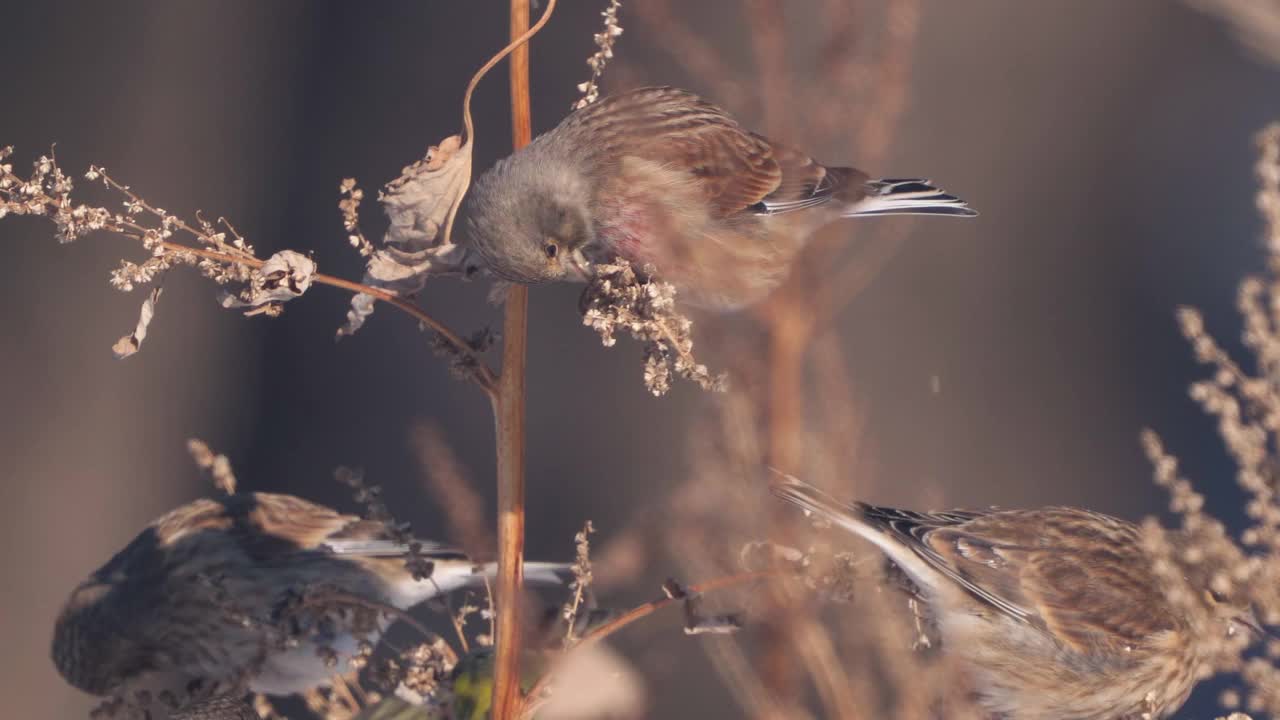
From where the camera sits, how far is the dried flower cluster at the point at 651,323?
2.63ft

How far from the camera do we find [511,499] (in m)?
0.92

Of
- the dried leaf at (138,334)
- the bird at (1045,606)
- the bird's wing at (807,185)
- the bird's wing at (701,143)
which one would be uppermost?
the bird's wing at (701,143)

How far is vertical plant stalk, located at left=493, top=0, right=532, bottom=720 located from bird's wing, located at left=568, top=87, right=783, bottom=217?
0.43 m

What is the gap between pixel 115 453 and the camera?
2.60 metres

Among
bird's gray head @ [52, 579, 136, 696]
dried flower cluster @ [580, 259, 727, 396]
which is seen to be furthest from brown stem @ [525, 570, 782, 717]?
bird's gray head @ [52, 579, 136, 696]

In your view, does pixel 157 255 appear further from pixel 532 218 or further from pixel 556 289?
pixel 556 289

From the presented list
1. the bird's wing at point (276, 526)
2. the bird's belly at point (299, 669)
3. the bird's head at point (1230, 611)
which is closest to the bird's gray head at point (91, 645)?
the bird's wing at point (276, 526)

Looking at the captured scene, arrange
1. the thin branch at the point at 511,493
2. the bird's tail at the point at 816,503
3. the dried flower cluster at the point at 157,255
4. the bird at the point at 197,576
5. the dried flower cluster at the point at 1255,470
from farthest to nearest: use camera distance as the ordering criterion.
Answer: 1. the bird at the point at 197,576
2. the bird's tail at the point at 816,503
3. the thin branch at the point at 511,493
4. the dried flower cluster at the point at 157,255
5. the dried flower cluster at the point at 1255,470

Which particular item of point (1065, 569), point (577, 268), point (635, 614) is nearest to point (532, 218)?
point (577, 268)

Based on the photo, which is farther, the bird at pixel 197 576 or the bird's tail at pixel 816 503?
the bird at pixel 197 576

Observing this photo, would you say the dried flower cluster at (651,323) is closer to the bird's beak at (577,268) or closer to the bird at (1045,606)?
the bird's beak at (577,268)

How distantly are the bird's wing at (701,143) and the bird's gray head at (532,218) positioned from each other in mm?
186

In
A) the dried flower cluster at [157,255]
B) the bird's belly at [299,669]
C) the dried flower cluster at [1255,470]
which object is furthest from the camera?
the bird's belly at [299,669]

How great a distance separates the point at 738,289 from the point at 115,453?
190 cm
